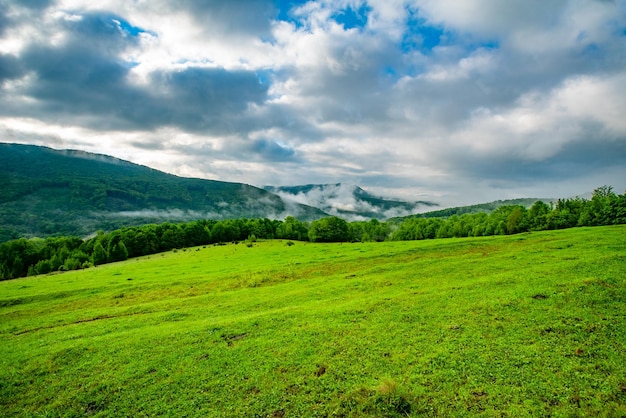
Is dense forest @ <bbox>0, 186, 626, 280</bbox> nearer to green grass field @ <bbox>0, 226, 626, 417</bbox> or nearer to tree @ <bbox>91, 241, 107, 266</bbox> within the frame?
tree @ <bbox>91, 241, 107, 266</bbox>

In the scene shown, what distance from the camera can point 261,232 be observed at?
530 ft

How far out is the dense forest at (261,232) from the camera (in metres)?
96.7

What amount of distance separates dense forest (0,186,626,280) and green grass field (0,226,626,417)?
8603 centimetres

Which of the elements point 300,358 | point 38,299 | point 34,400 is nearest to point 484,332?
point 300,358

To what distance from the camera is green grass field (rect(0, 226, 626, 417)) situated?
12023 millimetres

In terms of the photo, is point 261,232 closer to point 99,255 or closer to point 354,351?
point 99,255

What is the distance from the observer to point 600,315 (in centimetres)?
1675

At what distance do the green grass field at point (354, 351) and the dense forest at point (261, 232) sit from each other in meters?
86.0

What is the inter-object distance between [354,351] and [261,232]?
488 feet

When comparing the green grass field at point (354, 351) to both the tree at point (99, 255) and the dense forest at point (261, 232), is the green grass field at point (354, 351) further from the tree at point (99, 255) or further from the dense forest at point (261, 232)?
the tree at point (99, 255)

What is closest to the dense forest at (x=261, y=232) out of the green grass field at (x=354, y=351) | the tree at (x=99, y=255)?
the tree at (x=99, y=255)

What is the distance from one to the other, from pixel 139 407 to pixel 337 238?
132470mm

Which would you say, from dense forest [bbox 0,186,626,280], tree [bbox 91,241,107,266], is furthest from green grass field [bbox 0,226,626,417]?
tree [bbox 91,241,107,266]

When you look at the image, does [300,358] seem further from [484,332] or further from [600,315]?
[600,315]
